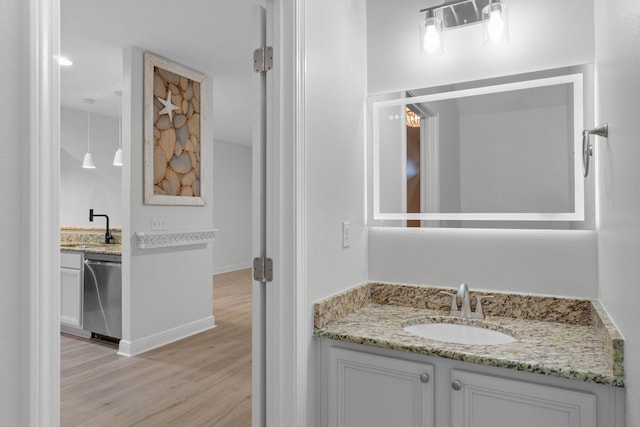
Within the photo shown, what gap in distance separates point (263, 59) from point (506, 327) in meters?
1.40

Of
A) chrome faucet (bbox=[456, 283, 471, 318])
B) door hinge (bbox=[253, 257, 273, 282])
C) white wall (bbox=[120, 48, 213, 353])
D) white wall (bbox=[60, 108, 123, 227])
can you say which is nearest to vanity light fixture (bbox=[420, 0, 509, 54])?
chrome faucet (bbox=[456, 283, 471, 318])

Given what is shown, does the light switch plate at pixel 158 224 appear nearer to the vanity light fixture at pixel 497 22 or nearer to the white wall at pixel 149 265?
the white wall at pixel 149 265

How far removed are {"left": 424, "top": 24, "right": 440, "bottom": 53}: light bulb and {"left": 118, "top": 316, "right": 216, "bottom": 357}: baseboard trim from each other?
10.3 ft

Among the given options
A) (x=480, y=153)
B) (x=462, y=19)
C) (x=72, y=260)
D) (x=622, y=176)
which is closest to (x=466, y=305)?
(x=480, y=153)

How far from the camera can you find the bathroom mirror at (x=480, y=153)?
163 centimetres

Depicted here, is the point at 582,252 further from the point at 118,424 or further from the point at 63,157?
the point at 63,157

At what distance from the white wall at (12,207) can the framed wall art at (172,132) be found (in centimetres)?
286

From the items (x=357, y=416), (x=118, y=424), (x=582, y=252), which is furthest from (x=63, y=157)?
(x=582, y=252)

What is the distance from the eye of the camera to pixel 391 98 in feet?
6.50

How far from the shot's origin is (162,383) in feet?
9.07

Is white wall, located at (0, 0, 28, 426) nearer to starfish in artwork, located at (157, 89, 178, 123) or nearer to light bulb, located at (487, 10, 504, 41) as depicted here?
light bulb, located at (487, 10, 504, 41)

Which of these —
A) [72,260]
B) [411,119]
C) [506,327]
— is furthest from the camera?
[72,260]

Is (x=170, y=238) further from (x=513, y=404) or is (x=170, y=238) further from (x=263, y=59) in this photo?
(x=513, y=404)

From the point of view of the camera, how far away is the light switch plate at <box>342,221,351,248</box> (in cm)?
179
